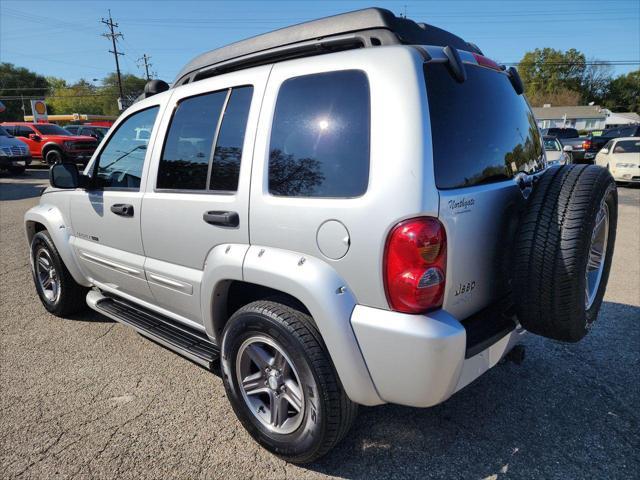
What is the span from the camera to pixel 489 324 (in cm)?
208

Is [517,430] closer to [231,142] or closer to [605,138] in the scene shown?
[231,142]

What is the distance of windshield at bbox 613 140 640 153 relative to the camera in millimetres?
13219

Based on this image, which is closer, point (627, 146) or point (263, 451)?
point (263, 451)

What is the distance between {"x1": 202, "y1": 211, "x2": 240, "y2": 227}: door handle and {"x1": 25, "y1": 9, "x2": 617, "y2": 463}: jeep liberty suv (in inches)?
0.5

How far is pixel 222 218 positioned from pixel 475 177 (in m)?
1.27

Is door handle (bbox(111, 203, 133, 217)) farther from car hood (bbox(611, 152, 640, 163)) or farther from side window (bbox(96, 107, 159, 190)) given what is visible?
car hood (bbox(611, 152, 640, 163))

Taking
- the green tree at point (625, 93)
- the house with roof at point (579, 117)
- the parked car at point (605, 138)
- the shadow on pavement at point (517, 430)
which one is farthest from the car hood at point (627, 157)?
the green tree at point (625, 93)

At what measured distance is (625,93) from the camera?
315ft

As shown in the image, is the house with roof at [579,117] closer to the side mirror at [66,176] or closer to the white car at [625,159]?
the white car at [625,159]

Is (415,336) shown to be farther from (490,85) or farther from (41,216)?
(41,216)

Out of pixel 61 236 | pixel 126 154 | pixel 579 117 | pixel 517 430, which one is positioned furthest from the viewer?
pixel 579 117

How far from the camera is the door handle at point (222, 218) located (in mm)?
2211

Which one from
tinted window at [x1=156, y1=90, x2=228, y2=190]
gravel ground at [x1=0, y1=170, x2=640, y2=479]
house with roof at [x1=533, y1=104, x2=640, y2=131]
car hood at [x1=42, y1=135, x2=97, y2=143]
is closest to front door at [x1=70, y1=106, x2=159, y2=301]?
tinted window at [x1=156, y1=90, x2=228, y2=190]

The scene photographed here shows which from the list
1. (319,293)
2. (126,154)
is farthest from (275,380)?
(126,154)
